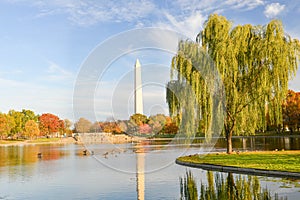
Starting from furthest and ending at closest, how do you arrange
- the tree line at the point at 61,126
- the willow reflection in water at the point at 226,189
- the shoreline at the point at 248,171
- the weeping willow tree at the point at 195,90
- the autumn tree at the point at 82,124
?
the tree line at the point at 61,126
the autumn tree at the point at 82,124
the weeping willow tree at the point at 195,90
the shoreline at the point at 248,171
the willow reflection in water at the point at 226,189

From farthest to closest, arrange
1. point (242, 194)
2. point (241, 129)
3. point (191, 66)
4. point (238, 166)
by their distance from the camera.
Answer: point (241, 129) < point (191, 66) < point (238, 166) < point (242, 194)

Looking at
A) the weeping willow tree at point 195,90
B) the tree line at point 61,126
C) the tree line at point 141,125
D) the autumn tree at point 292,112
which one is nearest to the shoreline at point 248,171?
the weeping willow tree at point 195,90

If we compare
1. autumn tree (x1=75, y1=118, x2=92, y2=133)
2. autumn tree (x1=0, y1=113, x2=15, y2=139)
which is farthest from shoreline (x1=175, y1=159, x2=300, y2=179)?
autumn tree (x1=0, y1=113, x2=15, y2=139)

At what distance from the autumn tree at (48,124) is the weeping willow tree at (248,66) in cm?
8807

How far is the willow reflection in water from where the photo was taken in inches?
420

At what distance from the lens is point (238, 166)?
16.7m

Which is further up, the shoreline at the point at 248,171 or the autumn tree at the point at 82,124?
the autumn tree at the point at 82,124

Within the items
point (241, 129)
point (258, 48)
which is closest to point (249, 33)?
point (258, 48)

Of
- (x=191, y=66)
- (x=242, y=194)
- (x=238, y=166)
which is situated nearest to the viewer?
(x=242, y=194)

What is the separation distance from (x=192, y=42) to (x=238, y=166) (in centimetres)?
942

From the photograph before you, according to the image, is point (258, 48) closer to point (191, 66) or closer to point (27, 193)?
point (191, 66)

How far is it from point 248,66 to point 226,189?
41.2 feet

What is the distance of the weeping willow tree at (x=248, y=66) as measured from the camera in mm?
21500

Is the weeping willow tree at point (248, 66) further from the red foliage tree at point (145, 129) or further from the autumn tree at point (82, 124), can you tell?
the red foliage tree at point (145, 129)
